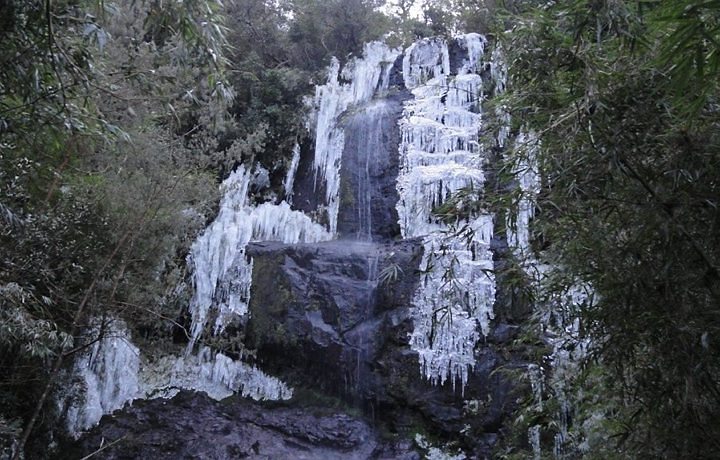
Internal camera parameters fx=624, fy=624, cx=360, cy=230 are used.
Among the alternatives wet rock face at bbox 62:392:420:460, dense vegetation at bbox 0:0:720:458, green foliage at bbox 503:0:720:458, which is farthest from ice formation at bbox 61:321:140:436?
green foliage at bbox 503:0:720:458

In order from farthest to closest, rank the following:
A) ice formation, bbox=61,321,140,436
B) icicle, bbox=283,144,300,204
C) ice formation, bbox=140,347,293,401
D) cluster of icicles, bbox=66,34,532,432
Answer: icicle, bbox=283,144,300,204 < ice formation, bbox=140,347,293,401 < cluster of icicles, bbox=66,34,532,432 < ice formation, bbox=61,321,140,436

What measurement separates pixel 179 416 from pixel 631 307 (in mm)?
6627

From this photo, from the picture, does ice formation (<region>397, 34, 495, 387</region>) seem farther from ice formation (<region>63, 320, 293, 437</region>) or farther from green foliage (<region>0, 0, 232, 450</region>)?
green foliage (<region>0, 0, 232, 450</region>)

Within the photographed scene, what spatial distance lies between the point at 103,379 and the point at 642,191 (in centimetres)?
718

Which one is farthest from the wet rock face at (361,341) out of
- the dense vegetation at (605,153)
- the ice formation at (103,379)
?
the dense vegetation at (605,153)

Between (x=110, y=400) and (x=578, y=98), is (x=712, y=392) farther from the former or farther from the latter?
(x=110, y=400)

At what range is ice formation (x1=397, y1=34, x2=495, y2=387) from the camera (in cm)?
792

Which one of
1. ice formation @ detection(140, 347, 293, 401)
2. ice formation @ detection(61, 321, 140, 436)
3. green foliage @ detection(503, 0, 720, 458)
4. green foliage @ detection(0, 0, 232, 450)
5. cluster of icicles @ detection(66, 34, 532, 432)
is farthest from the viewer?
ice formation @ detection(140, 347, 293, 401)

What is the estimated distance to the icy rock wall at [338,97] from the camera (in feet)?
36.2

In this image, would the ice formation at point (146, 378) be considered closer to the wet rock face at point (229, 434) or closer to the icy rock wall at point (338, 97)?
the wet rock face at point (229, 434)

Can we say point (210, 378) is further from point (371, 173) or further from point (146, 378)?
point (371, 173)

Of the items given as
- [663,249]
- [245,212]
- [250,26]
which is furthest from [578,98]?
[250,26]

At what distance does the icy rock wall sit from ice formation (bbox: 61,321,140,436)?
13.6 feet

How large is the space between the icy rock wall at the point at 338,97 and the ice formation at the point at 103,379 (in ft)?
13.6
